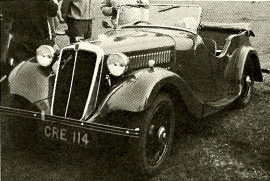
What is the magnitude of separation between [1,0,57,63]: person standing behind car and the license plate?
6.28 feet

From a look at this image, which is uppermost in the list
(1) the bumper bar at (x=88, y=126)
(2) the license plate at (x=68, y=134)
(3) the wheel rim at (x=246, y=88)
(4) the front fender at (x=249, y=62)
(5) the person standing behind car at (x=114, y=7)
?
(5) the person standing behind car at (x=114, y=7)

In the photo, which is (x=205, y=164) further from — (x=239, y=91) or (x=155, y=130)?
(x=239, y=91)

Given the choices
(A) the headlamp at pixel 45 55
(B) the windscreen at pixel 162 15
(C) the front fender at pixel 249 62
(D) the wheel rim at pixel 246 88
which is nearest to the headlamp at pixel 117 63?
(A) the headlamp at pixel 45 55

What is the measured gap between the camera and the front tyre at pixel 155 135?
357 cm

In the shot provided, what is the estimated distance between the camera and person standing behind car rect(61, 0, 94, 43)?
687cm

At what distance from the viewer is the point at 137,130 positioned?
3.44 meters

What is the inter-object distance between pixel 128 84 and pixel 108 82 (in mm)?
243

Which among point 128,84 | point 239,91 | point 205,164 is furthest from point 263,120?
point 128,84

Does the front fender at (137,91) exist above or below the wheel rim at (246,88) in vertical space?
above

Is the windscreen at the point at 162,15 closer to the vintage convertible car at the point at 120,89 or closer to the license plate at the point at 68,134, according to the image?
the vintage convertible car at the point at 120,89

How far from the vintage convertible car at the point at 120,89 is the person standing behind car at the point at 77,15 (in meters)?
2.07

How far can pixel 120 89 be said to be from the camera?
3.68 metres

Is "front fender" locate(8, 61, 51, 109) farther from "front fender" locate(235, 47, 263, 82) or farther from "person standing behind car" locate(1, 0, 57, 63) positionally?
"front fender" locate(235, 47, 263, 82)

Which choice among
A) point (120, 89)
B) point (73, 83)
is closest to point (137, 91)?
point (120, 89)
